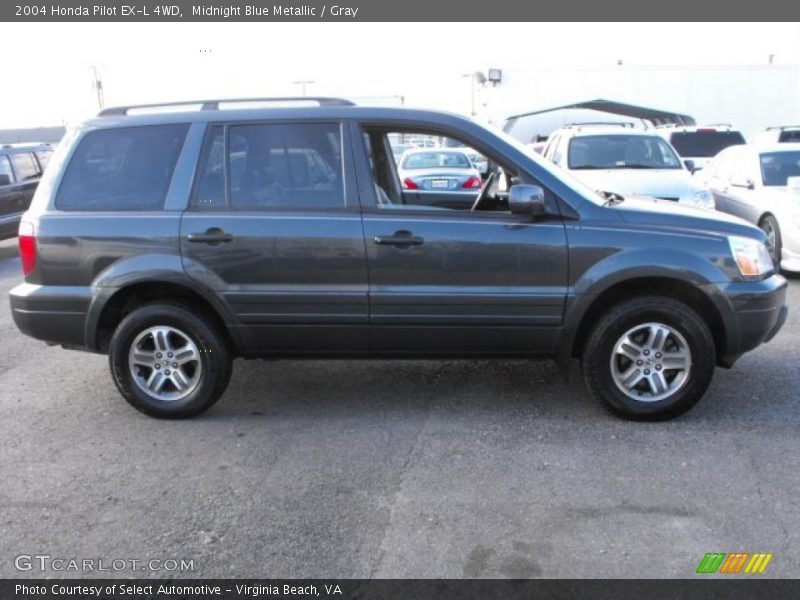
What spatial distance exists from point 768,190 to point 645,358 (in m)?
5.94

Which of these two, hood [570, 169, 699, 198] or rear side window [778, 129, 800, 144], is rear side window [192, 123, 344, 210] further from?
rear side window [778, 129, 800, 144]

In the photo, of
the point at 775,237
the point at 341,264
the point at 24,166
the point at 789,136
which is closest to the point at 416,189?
the point at 341,264

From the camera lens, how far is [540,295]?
13.5 ft

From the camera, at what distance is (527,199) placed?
4.00 meters

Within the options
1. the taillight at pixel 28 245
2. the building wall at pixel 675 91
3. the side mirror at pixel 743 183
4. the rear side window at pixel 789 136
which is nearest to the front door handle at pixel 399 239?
the taillight at pixel 28 245

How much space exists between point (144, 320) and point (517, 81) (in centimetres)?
2116

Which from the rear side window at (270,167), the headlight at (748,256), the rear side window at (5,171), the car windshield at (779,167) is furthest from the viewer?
the rear side window at (5,171)

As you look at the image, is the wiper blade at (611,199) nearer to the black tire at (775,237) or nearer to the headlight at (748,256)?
the headlight at (748,256)

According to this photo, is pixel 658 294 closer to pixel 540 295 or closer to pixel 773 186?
pixel 540 295

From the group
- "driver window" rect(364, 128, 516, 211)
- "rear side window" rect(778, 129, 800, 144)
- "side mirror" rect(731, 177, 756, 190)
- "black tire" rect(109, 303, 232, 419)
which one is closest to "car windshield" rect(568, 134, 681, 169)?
"side mirror" rect(731, 177, 756, 190)

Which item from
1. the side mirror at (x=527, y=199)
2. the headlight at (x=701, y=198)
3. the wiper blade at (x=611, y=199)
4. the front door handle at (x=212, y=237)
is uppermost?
the side mirror at (x=527, y=199)

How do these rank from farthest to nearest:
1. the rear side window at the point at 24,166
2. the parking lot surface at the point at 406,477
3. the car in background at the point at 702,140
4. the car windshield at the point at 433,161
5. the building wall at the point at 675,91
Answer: the building wall at the point at 675,91, the car in background at the point at 702,140, the car windshield at the point at 433,161, the rear side window at the point at 24,166, the parking lot surface at the point at 406,477

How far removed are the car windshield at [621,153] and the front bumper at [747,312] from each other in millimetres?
5707

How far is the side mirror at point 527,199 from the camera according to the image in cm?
400
